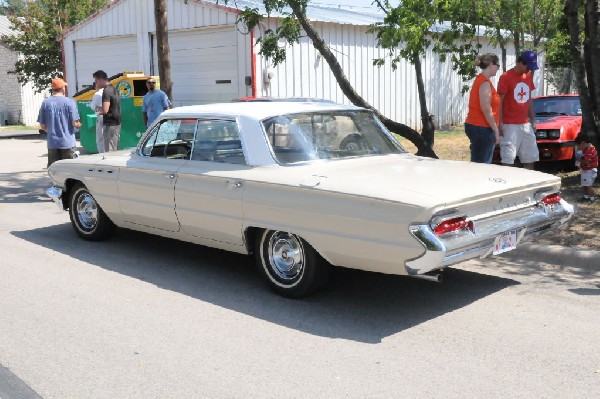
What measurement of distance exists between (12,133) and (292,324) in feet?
82.1

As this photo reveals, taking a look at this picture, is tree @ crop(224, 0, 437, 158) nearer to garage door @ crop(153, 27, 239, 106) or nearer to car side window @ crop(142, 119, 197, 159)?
car side window @ crop(142, 119, 197, 159)

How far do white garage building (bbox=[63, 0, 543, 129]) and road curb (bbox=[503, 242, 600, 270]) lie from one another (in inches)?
449

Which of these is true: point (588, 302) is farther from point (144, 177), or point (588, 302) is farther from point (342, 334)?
point (144, 177)

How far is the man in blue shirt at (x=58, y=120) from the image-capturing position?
408 inches

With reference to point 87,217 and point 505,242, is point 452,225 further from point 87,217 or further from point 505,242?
point 87,217

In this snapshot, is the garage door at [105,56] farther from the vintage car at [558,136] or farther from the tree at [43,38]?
the vintage car at [558,136]

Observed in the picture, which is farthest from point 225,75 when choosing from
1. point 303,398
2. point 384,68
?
point 303,398

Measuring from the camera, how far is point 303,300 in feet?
18.9

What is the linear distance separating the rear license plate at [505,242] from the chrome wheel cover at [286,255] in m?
1.45

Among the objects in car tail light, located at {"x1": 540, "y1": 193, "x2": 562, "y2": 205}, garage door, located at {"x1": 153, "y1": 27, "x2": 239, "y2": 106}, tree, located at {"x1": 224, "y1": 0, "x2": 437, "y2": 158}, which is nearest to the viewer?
car tail light, located at {"x1": 540, "y1": 193, "x2": 562, "y2": 205}

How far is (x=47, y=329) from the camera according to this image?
521 centimetres

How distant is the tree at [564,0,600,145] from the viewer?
9.66 meters

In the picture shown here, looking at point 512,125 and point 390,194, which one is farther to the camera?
point 512,125

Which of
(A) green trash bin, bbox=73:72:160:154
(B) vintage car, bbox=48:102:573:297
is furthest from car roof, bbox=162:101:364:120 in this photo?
(A) green trash bin, bbox=73:72:160:154
